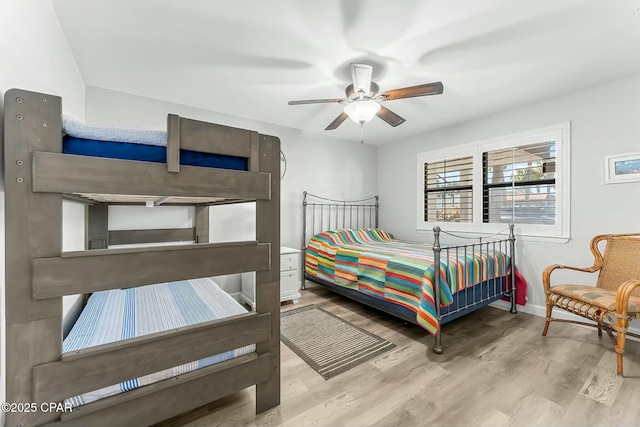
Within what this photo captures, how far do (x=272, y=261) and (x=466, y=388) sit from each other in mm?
1522

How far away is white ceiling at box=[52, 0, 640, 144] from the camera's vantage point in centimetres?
165

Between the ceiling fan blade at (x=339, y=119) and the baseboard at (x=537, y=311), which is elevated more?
the ceiling fan blade at (x=339, y=119)

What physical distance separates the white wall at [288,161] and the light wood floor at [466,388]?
72.1 inches

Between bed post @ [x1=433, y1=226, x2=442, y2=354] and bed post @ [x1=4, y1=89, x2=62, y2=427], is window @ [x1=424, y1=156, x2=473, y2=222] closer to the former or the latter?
bed post @ [x1=433, y1=226, x2=442, y2=354]

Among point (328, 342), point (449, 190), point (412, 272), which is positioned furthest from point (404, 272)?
point (449, 190)

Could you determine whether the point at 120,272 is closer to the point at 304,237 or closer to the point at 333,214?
the point at 304,237

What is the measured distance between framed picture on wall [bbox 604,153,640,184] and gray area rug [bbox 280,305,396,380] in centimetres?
260

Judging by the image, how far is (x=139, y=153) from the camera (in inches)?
43.6

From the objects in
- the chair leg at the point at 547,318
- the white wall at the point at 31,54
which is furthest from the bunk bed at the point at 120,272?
the chair leg at the point at 547,318

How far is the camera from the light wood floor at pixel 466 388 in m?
1.47

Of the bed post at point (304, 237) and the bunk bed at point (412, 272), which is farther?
the bed post at point (304, 237)

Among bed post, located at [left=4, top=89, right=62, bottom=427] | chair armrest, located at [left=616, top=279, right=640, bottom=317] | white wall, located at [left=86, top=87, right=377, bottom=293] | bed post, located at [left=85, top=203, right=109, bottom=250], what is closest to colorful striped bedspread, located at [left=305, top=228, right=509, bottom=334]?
white wall, located at [left=86, top=87, right=377, bottom=293]

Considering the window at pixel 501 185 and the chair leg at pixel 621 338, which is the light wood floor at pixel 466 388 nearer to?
the chair leg at pixel 621 338

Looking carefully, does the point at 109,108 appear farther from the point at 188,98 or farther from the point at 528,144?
the point at 528,144
